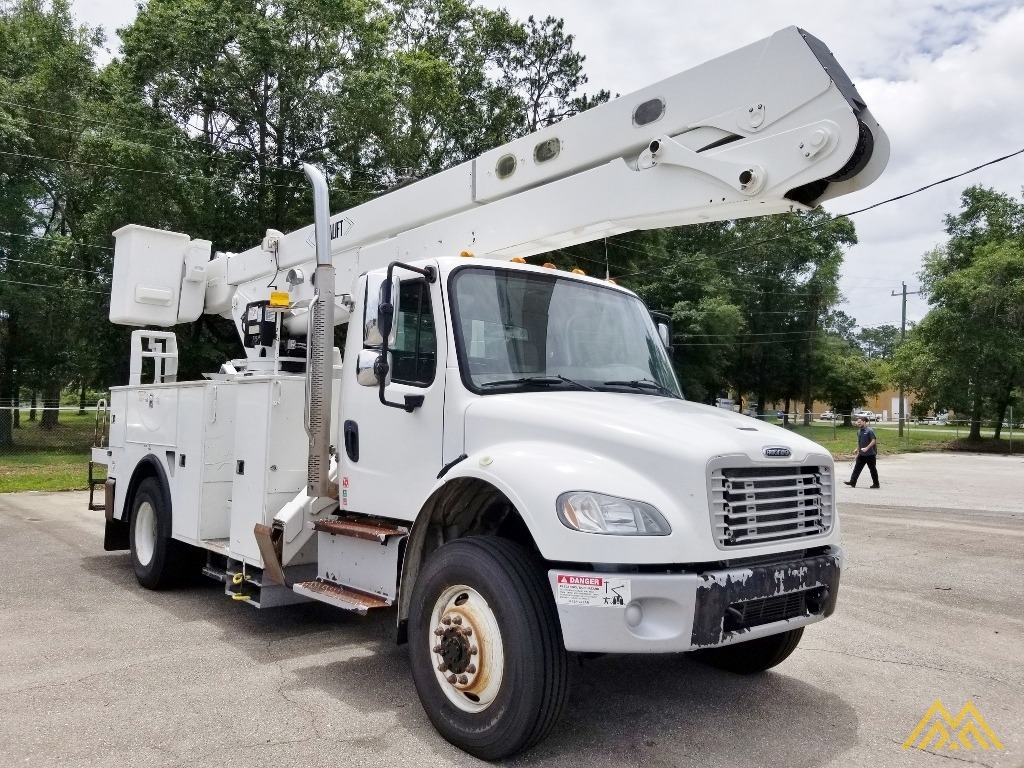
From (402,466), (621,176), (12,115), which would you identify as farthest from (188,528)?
(12,115)

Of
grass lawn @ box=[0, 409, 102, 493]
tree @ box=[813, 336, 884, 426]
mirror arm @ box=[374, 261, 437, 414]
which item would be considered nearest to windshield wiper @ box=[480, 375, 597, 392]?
mirror arm @ box=[374, 261, 437, 414]

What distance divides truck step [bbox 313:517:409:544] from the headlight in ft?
4.61

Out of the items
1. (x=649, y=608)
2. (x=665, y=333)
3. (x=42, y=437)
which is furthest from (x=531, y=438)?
(x=42, y=437)

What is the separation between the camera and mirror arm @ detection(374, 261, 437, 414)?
482 cm

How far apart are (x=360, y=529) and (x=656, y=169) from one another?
280 centimetres

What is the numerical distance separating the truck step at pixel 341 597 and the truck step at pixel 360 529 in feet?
1.13

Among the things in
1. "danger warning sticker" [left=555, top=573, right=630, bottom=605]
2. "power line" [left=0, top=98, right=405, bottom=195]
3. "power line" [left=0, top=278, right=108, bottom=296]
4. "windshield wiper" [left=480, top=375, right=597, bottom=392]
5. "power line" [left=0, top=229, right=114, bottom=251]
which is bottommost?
"danger warning sticker" [left=555, top=573, right=630, bottom=605]

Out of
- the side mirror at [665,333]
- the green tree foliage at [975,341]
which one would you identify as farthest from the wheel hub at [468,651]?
the green tree foliage at [975,341]

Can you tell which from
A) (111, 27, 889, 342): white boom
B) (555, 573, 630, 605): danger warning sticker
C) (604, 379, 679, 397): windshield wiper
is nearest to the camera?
(555, 573, 630, 605): danger warning sticker

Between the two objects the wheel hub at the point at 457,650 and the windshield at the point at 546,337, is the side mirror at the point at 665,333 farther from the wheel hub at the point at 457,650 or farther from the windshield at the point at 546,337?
the wheel hub at the point at 457,650

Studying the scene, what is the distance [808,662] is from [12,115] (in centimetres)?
2880

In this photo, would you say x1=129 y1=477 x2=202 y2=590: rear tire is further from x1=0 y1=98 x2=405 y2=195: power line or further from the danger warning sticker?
x1=0 y1=98 x2=405 y2=195: power line

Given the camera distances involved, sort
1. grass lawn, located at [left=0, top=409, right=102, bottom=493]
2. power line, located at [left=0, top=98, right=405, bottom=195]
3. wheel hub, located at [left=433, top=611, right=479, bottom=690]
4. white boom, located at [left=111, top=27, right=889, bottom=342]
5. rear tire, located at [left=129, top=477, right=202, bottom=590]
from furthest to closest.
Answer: power line, located at [left=0, top=98, right=405, bottom=195], grass lawn, located at [left=0, top=409, right=102, bottom=493], rear tire, located at [left=129, top=477, right=202, bottom=590], white boom, located at [left=111, top=27, right=889, bottom=342], wheel hub, located at [left=433, top=611, right=479, bottom=690]

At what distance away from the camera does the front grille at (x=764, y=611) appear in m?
3.89
